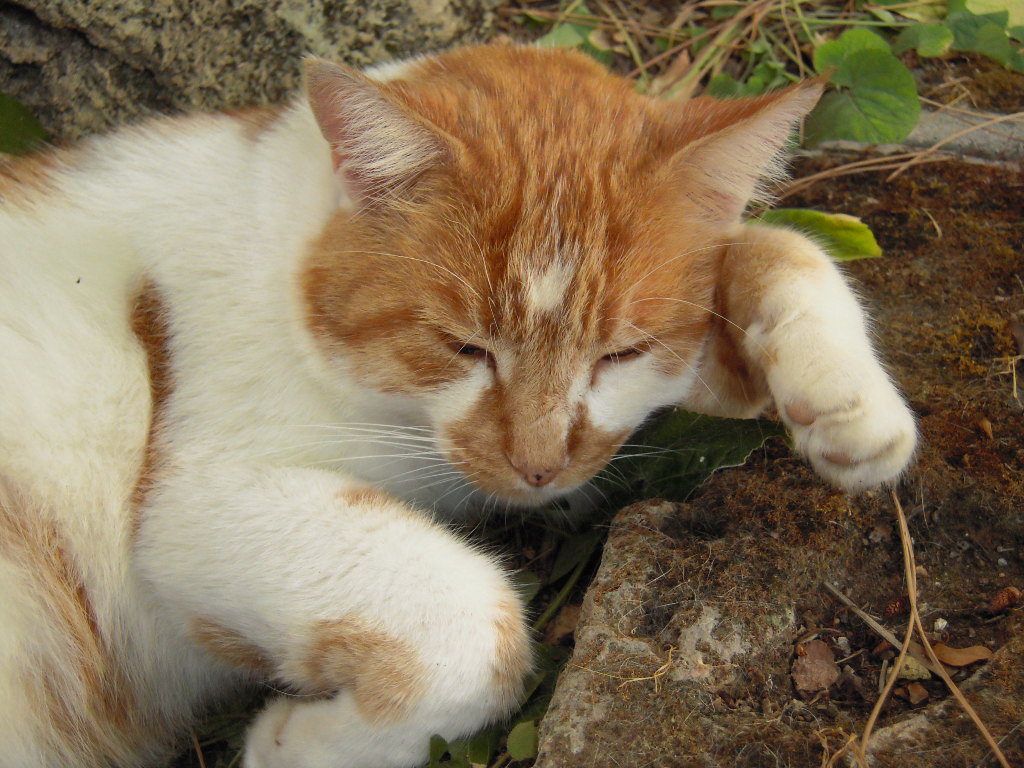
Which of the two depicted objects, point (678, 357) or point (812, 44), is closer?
point (678, 357)

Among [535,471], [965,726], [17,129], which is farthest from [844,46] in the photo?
[17,129]

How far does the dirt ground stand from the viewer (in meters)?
1.56

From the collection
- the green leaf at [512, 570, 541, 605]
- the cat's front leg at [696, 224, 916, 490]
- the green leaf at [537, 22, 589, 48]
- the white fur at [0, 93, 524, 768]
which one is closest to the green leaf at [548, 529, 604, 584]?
the green leaf at [512, 570, 541, 605]

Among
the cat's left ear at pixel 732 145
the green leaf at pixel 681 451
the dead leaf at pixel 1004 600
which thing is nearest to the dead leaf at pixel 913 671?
the dead leaf at pixel 1004 600

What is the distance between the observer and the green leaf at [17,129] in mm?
2650

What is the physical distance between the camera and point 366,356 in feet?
6.06

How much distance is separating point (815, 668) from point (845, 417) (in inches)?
19.2

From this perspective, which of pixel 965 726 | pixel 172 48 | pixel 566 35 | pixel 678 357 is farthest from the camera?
pixel 566 35

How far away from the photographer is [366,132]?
1.74 meters

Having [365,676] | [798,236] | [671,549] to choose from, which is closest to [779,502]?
[671,549]

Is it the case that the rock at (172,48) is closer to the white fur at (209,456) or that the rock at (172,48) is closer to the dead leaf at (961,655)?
the white fur at (209,456)

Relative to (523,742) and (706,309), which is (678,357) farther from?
(523,742)

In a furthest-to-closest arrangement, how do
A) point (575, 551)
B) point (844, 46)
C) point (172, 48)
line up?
point (844, 46)
point (172, 48)
point (575, 551)

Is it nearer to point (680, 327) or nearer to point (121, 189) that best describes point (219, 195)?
point (121, 189)
